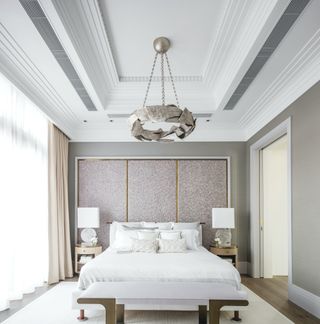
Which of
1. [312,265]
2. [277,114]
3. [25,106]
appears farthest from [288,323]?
[25,106]

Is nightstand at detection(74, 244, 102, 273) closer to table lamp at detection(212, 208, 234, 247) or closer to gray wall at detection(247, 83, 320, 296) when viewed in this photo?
table lamp at detection(212, 208, 234, 247)

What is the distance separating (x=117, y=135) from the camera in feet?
24.0

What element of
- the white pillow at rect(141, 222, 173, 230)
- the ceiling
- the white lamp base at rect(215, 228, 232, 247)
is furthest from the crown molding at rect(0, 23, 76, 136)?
the white lamp base at rect(215, 228, 232, 247)

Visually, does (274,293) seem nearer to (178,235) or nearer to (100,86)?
(178,235)

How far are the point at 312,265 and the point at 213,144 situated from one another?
353cm

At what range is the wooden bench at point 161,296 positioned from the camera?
338 cm

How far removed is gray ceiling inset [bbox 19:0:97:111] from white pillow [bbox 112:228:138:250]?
2346mm

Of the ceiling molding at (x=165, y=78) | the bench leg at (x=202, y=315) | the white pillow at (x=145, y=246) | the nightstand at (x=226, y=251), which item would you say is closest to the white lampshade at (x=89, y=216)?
the white pillow at (x=145, y=246)

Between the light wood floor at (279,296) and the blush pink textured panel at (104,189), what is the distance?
8.88 ft

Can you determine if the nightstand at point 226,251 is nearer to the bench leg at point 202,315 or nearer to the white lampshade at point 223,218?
the white lampshade at point 223,218

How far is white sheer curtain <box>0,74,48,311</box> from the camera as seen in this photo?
466cm

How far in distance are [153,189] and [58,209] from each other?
6.04ft

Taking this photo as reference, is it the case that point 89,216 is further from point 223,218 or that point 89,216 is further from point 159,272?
point 159,272

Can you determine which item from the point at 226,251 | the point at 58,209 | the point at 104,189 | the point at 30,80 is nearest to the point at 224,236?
the point at 226,251
